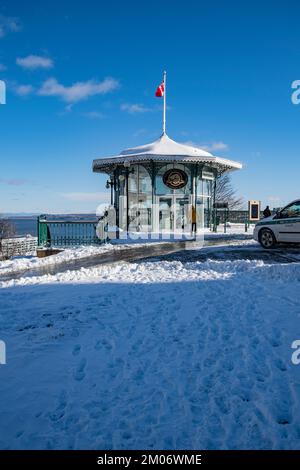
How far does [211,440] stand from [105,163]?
1758cm

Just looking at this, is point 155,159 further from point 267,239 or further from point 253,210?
point 253,210

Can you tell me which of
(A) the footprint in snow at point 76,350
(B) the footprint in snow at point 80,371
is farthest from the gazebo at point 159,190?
(B) the footprint in snow at point 80,371

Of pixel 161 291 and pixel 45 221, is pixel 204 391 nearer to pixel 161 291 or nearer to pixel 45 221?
pixel 161 291

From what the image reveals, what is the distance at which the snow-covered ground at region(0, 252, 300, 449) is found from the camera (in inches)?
112

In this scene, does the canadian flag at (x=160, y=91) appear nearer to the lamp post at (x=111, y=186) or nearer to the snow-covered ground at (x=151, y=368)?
the lamp post at (x=111, y=186)

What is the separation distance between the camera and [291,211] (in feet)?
38.6

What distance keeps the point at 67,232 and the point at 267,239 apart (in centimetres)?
851

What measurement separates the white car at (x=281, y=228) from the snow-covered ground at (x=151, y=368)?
16.3 ft

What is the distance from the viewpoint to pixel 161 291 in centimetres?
722

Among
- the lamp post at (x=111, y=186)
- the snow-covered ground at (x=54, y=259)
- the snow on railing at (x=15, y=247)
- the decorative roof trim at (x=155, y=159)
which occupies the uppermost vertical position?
the decorative roof trim at (x=155, y=159)

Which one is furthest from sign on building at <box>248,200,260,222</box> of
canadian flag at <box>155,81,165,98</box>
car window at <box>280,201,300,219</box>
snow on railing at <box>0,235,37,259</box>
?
snow on railing at <box>0,235,37,259</box>

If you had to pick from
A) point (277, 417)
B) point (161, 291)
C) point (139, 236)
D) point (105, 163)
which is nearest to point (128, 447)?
point (277, 417)

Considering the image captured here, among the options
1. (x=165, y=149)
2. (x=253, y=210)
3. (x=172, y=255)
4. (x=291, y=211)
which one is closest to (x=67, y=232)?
(x=172, y=255)

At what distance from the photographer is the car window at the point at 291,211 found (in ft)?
38.2
